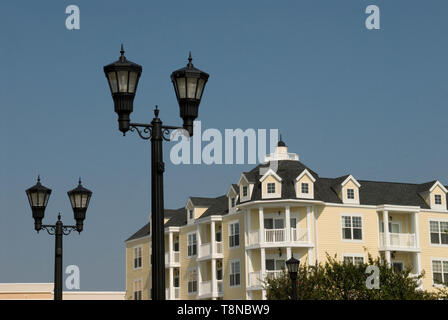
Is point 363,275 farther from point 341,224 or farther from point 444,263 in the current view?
point 444,263

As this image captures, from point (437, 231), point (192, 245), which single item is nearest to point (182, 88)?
point (437, 231)

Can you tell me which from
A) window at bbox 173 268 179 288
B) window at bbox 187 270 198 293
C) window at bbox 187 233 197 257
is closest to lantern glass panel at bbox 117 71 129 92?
window at bbox 187 270 198 293

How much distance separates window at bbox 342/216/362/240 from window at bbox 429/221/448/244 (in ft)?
20.0

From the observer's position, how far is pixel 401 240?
64.2 meters

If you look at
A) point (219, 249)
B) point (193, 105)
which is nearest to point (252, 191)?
point (219, 249)

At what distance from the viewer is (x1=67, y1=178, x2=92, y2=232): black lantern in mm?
22250

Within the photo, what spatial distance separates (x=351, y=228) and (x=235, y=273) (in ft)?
28.8

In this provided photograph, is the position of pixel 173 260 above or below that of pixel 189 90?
above

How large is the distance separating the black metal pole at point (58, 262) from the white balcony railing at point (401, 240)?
43828 millimetres

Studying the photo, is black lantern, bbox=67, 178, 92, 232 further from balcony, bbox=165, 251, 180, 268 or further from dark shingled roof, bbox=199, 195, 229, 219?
balcony, bbox=165, 251, 180, 268

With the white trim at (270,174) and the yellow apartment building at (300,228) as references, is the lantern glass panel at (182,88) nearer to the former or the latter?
the yellow apartment building at (300,228)

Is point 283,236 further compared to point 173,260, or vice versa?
point 173,260

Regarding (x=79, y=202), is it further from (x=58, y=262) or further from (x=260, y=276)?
(x=260, y=276)

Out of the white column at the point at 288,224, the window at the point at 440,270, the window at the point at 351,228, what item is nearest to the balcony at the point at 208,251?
the white column at the point at 288,224
